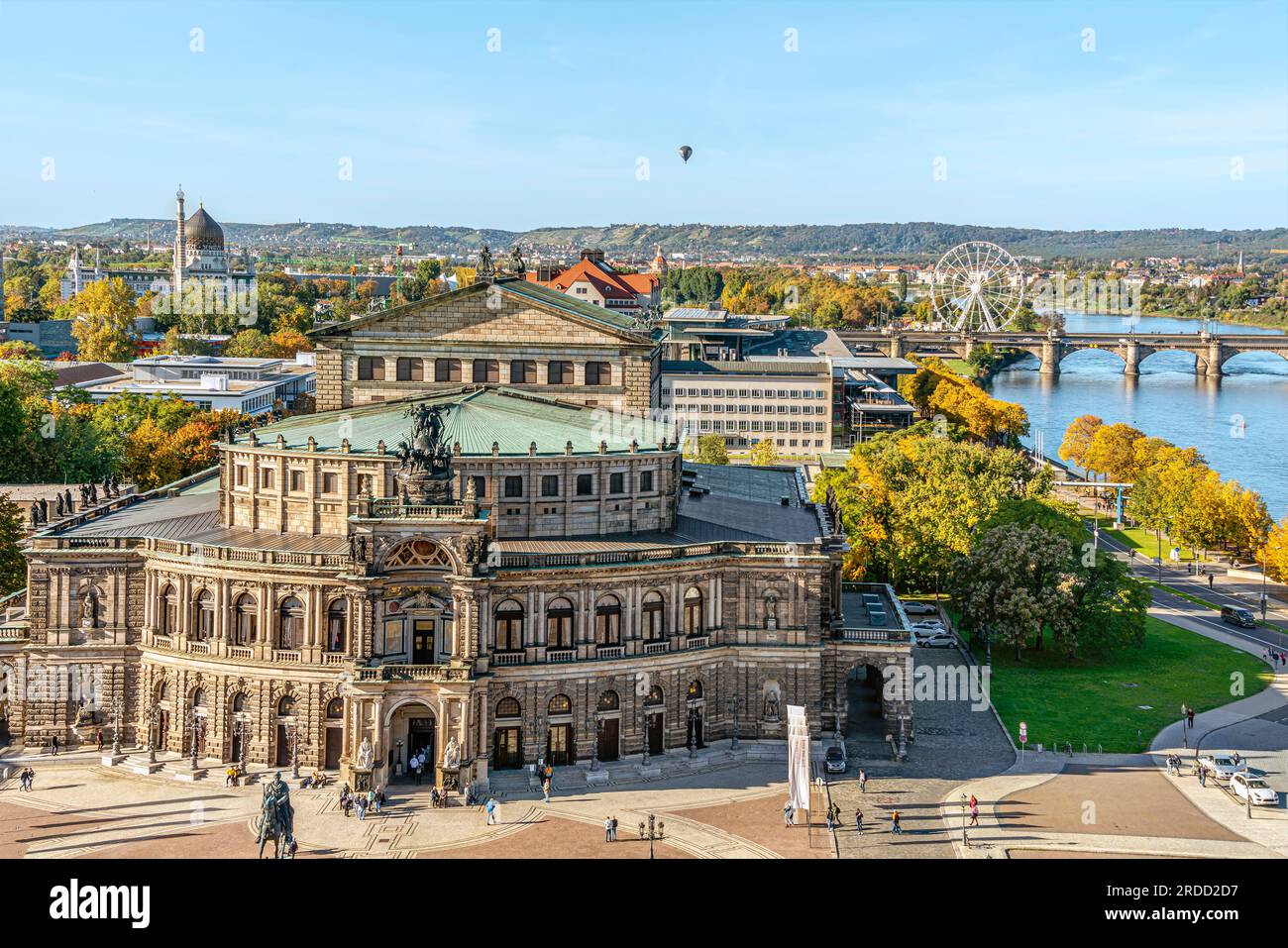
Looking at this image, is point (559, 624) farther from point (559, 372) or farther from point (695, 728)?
point (559, 372)

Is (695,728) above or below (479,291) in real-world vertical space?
below

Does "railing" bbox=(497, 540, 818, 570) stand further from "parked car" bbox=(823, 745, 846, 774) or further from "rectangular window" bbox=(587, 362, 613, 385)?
"rectangular window" bbox=(587, 362, 613, 385)

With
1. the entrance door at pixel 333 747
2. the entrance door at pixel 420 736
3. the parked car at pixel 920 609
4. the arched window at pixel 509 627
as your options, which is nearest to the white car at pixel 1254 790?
the arched window at pixel 509 627

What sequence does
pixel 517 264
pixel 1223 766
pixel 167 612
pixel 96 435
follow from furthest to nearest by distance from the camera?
1. pixel 96 435
2. pixel 517 264
3. pixel 167 612
4. pixel 1223 766

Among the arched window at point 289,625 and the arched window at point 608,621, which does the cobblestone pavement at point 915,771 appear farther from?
the arched window at point 289,625

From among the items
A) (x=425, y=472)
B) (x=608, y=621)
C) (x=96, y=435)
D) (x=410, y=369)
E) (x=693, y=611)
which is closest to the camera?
(x=425, y=472)

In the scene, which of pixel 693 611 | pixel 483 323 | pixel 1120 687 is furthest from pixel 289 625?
pixel 1120 687

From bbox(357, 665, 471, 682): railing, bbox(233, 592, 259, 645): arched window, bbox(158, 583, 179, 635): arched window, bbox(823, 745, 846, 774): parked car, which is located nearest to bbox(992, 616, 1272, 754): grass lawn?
bbox(823, 745, 846, 774): parked car
